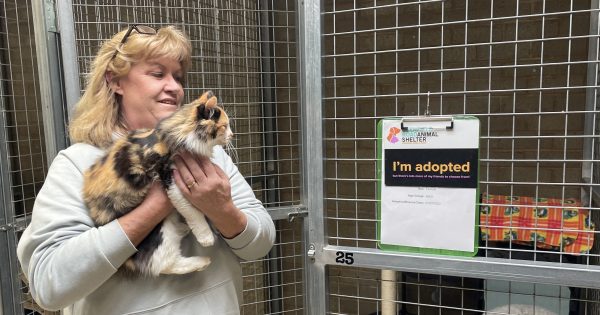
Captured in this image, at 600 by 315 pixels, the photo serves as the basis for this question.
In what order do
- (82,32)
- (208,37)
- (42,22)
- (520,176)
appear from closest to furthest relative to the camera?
(42,22) < (82,32) < (208,37) < (520,176)

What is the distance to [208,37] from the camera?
6.89 ft

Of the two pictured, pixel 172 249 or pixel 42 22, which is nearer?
pixel 172 249

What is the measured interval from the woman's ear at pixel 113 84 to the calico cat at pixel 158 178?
0.51ft

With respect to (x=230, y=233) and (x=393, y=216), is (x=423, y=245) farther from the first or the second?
(x=230, y=233)

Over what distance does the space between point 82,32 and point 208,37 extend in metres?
0.61

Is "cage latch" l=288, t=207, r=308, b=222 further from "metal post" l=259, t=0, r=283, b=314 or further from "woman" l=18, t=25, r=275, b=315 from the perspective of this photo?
"woman" l=18, t=25, r=275, b=315

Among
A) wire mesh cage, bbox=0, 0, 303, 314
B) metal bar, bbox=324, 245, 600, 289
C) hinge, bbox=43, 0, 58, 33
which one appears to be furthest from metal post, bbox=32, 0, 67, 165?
metal bar, bbox=324, 245, 600, 289

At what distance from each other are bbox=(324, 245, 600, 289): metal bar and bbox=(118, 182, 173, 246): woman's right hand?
538 millimetres

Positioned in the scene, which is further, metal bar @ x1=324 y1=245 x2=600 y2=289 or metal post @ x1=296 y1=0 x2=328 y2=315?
metal post @ x1=296 y1=0 x2=328 y2=315

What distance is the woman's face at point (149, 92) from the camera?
1.03m

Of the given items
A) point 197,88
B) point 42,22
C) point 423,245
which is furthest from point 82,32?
point 423,245

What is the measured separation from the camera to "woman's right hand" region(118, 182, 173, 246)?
2.93ft

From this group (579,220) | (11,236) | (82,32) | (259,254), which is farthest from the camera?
(11,236)

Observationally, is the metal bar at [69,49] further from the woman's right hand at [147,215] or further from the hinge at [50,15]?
the woman's right hand at [147,215]
